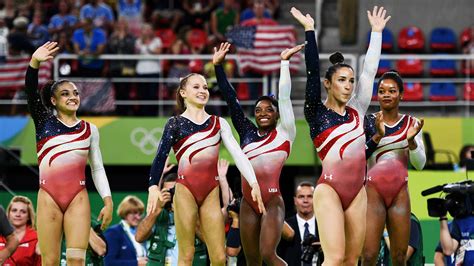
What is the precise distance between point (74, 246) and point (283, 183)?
843 cm

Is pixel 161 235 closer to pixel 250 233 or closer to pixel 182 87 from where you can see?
pixel 250 233

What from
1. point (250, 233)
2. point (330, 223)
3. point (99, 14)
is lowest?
point (250, 233)

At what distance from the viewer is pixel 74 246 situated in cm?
1131

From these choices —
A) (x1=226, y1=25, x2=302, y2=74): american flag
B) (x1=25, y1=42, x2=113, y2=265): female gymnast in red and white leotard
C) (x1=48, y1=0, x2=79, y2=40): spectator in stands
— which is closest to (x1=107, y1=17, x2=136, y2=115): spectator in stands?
(x1=48, y1=0, x2=79, y2=40): spectator in stands

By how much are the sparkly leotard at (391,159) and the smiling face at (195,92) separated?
1.46 meters

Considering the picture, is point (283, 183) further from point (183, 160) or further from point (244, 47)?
point (183, 160)

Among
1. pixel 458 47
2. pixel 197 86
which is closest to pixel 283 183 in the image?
pixel 458 47

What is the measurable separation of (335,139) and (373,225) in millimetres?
995

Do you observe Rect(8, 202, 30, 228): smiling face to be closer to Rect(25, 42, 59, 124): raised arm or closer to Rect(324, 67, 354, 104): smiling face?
Rect(25, 42, 59, 124): raised arm

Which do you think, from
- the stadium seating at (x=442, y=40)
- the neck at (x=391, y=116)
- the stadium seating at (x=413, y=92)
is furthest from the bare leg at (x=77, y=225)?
the stadium seating at (x=442, y=40)

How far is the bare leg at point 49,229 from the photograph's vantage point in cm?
1134


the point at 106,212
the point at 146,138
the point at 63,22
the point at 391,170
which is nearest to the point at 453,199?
the point at 391,170

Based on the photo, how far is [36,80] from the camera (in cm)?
1141

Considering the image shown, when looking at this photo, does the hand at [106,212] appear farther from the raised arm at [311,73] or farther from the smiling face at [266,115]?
the raised arm at [311,73]
